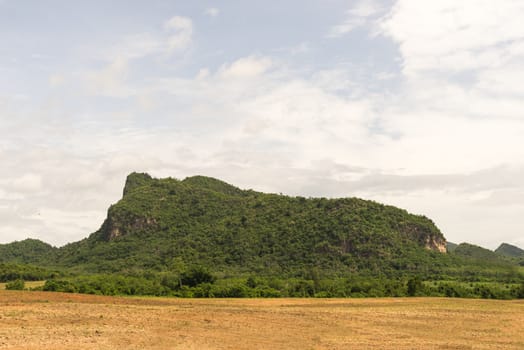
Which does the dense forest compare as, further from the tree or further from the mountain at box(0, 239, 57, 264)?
the mountain at box(0, 239, 57, 264)

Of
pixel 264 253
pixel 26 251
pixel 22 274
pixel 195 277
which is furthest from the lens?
pixel 26 251

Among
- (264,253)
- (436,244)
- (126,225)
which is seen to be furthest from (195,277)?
(126,225)

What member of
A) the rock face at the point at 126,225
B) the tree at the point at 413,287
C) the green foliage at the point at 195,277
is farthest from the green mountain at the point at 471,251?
the green foliage at the point at 195,277

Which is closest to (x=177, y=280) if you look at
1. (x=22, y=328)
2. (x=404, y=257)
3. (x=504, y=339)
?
(x=22, y=328)

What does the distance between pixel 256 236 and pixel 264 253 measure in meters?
8.21

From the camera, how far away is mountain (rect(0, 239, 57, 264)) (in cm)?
16330

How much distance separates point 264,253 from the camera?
386 ft

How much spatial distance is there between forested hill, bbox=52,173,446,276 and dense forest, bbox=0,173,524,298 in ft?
0.93

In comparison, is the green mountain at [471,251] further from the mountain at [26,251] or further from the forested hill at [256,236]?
the mountain at [26,251]

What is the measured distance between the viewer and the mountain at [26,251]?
536 feet

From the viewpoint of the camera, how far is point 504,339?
28.0 m

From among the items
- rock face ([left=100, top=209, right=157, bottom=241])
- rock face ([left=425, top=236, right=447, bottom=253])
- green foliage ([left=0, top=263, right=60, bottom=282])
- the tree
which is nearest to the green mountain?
rock face ([left=425, top=236, right=447, bottom=253])

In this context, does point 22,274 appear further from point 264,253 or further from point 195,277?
point 264,253

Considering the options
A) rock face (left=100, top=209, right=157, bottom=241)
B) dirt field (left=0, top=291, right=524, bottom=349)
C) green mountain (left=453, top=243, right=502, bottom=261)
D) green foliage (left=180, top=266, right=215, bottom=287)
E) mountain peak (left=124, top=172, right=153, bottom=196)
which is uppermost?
mountain peak (left=124, top=172, right=153, bottom=196)
